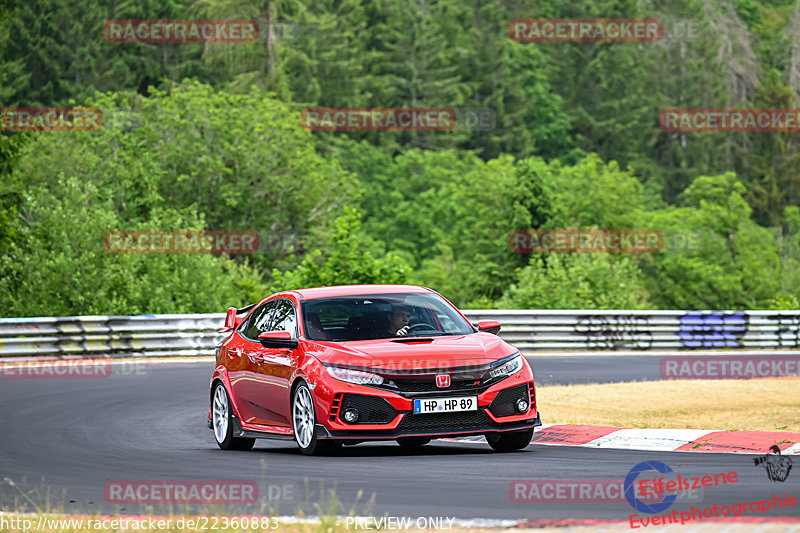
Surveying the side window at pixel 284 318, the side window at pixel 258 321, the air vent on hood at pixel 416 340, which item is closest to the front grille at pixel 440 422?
the air vent on hood at pixel 416 340

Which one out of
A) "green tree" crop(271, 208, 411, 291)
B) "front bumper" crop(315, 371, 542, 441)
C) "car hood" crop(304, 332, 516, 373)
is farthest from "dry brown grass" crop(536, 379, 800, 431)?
"green tree" crop(271, 208, 411, 291)

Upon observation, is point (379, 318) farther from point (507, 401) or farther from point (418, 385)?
point (507, 401)

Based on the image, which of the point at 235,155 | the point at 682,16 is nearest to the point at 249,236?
the point at 235,155

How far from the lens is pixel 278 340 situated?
12.5m

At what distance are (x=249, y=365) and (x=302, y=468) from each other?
2.30 meters

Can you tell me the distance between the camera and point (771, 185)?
4023 inches

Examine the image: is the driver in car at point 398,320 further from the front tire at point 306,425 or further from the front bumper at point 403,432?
the front bumper at point 403,432

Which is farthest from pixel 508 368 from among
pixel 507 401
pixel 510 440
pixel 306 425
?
pixel 306 425

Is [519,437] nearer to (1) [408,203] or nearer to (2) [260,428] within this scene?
(2) [260,428]

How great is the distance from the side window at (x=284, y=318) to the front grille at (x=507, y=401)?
2.05m

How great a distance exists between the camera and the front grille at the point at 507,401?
11.9m

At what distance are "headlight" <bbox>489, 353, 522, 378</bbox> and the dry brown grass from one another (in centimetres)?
262

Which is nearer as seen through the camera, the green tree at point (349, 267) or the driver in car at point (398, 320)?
the driver in car at point (398, 320)

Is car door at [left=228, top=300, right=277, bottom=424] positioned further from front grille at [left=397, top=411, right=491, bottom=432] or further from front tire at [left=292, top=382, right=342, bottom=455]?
front grille at [left=397, top=411, right=491, bottom=432]
